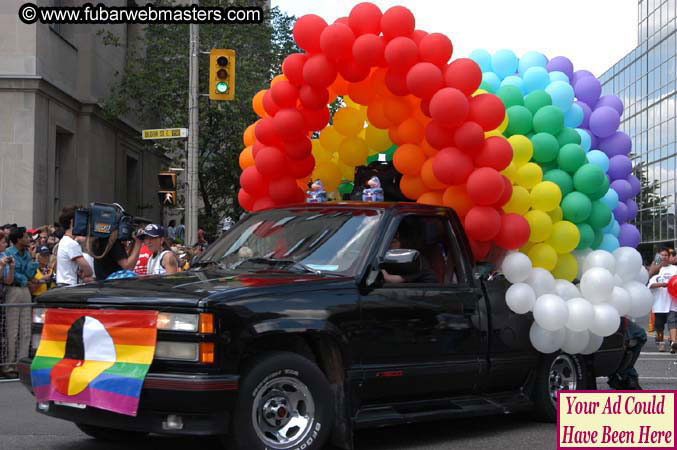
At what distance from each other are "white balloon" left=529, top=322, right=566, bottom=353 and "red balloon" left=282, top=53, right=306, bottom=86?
306cm

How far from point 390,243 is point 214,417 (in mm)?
2083

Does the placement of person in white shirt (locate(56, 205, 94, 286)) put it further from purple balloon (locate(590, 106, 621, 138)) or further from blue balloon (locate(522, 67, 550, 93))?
purple balloon (locate(590, 106, 621, 138))

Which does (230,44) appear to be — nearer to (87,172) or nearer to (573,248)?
(87,172)

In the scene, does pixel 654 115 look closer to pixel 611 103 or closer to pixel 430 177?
pixel 611 103

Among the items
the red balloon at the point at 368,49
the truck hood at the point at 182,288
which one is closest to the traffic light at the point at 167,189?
the red balloon at the point at 368,49

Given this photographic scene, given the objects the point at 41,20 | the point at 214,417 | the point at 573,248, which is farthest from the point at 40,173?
the point at 214,417

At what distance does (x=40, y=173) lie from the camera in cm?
2444

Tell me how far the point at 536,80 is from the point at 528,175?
4.37 feet

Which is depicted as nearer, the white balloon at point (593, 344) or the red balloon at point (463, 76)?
the red balloon at point (463, 76)

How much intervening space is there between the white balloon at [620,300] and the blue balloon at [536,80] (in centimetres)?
206

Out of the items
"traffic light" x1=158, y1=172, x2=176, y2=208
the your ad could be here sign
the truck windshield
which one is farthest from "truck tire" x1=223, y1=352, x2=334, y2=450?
"traffic light" x1=158, y1=172, x2=176, y2=208

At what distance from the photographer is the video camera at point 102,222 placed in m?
9.99

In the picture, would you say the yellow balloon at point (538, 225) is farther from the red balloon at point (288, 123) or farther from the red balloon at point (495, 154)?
the red balloon at point (288, 123)

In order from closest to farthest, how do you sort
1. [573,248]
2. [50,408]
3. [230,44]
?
1. [50,408]
2. [573,248]
3. [230,44]
